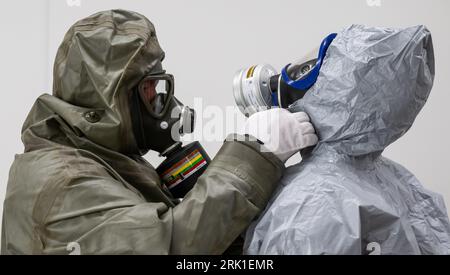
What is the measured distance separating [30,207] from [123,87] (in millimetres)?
383

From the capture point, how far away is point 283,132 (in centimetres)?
122

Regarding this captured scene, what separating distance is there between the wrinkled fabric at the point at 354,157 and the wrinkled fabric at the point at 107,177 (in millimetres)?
99

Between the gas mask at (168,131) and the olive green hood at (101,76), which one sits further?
the gas mask at (168,131)

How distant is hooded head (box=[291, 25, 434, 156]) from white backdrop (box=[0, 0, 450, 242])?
3.88 ft

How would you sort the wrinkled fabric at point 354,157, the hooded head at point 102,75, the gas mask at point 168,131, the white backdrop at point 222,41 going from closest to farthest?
the wrinkled fabric at point 354,157, the hooded head at point 102,75, the gas mask at point 168,131, the white backdrop at point 222,41

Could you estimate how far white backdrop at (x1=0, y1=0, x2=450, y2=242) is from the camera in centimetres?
228

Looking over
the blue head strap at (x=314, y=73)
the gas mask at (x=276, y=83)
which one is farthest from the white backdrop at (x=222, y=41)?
the blue head strap at (x=314, y=73)

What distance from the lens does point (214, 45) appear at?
2.39 meters

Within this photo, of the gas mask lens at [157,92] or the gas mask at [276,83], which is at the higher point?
the gas mask at [276,83]

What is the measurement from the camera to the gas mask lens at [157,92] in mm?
1456

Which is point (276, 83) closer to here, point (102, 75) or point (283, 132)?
point (283, 132)

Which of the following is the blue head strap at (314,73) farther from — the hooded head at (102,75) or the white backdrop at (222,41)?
the white backdrop at (222,41)

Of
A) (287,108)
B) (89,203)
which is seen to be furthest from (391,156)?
(89,203)
